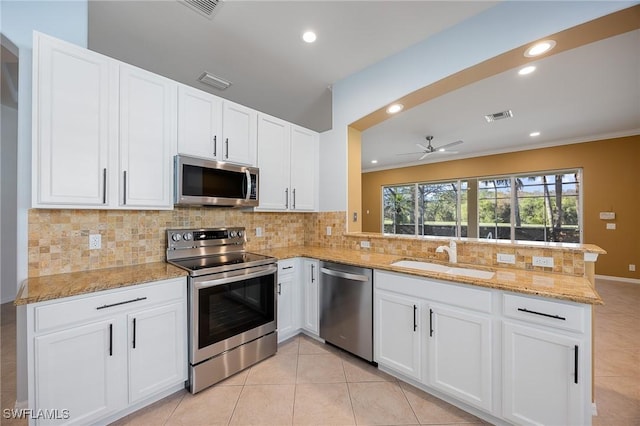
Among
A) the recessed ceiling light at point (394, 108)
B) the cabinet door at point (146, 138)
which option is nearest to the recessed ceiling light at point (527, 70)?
the recessed ceiling light at point (394, 108)

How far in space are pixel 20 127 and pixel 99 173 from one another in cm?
54

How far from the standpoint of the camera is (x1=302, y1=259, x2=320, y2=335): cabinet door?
103 inches

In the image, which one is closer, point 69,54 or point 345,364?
point 69,54

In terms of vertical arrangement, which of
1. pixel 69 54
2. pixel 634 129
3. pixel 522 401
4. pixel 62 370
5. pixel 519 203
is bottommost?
pixel 522 401

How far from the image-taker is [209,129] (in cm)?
226

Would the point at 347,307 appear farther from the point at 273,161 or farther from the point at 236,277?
the point at 273,161

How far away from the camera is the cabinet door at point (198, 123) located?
82.9 inches

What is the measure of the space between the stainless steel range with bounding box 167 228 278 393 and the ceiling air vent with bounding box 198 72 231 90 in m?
1.82

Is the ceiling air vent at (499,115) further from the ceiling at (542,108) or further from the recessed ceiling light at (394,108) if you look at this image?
the recessed ceiling light at (394,108)

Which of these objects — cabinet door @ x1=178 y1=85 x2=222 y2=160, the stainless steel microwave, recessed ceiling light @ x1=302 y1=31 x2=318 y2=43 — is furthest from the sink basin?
recessed ceiling light @ x1=302 y1=31 x2=318 y2=43

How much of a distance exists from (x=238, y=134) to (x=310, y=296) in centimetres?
181

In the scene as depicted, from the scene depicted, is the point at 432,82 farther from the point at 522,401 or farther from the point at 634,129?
the point at 634,129

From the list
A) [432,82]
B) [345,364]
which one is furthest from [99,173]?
[432,82]

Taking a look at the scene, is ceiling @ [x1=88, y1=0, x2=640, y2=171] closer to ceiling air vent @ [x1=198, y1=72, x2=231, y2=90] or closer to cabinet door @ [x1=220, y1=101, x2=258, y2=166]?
ceiling air vent @ [x1=198, y1=72, x2=231, y2=90]
